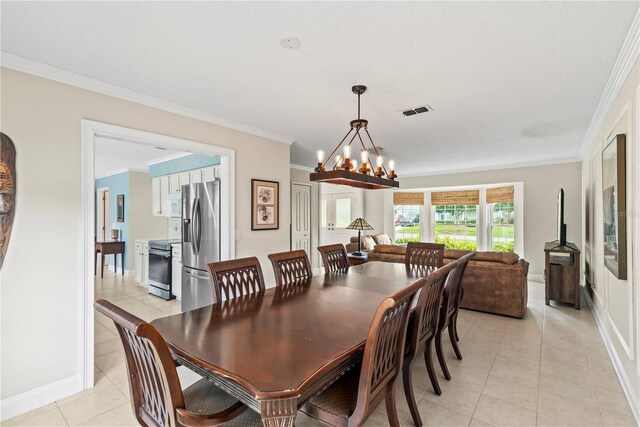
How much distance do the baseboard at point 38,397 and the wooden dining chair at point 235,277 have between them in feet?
4.38

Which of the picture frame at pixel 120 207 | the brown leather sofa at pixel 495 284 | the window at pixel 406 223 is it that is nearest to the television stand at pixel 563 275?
the brown leather sofa at pixel 495 284

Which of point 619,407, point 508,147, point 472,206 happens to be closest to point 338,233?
point 472,206

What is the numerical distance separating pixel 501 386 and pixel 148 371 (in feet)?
8.11

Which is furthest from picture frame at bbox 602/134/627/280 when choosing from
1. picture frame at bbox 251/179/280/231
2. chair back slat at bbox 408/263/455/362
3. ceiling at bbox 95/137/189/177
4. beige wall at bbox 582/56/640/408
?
ceiling at bbox 95/137/189/177

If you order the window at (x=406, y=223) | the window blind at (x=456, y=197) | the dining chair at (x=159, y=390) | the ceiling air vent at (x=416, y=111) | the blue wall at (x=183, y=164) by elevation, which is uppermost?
the ceiling air vent at (x=416, y=111)

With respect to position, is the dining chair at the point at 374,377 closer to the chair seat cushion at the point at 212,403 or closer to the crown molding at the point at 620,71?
the chair seat cushion at the point at 212,403

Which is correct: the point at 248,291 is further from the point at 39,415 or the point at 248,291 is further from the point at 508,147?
the point at 508,147

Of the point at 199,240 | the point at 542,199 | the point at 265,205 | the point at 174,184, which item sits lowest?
the point at 199,240

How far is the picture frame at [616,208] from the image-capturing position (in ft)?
7.13

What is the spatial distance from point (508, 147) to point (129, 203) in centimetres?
738

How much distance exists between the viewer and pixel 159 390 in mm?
1152

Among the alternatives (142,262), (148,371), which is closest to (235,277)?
(148,371)

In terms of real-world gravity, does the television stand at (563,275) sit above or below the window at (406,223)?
below

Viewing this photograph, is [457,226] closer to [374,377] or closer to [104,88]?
[374,377]
